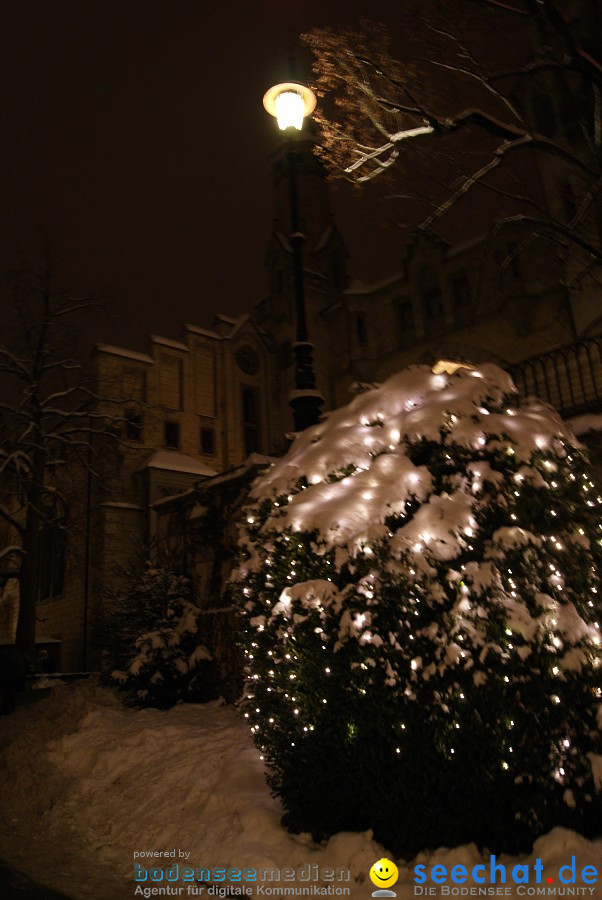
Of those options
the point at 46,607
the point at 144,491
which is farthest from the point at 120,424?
the point at 46,607

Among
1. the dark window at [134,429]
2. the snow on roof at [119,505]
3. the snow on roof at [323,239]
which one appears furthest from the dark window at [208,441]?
the snow on roof at [323,239]

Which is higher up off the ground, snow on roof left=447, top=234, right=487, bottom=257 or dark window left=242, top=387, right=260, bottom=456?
snow on roof left=447, top=234, right=487, bottom=257

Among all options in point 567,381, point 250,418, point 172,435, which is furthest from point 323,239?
point 567,381

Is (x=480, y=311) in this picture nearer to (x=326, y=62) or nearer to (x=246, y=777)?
(x=326, y=62)

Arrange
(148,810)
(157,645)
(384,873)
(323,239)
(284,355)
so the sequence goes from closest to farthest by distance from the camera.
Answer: (384,873)
(148,810)
(157,645)
(284,355)
(323,239)

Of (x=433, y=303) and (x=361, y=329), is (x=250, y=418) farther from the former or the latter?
(x=433, y=303)

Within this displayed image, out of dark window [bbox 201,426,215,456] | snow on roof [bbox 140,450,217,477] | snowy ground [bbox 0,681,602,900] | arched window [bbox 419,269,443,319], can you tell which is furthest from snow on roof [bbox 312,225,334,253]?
snowy ground [bbox 0,681,602,900]

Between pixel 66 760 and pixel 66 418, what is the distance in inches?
495

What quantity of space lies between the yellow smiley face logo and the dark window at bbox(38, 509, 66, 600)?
22248 millimetres

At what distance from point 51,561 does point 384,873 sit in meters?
24.8

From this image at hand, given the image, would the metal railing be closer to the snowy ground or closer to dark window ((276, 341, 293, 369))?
the snowy ground

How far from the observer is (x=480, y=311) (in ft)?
88.9

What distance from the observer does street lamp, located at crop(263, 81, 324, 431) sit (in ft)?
30.9

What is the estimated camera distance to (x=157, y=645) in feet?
37.9
